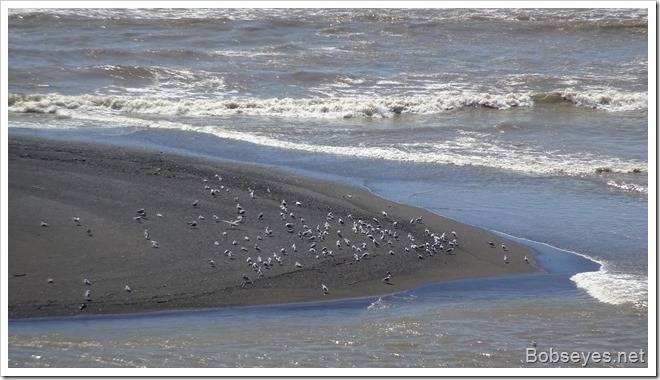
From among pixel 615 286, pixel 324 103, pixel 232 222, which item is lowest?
pixel 615 286

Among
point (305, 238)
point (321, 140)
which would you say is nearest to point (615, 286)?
point (305, 238)

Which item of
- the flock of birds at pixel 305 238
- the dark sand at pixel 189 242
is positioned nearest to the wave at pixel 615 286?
the dark sand at pixel 189 242

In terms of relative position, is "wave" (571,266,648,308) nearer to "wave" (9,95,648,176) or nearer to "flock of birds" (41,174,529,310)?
"flock of birds" (41,174,529,310)

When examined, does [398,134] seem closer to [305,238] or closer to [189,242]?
[305,238]

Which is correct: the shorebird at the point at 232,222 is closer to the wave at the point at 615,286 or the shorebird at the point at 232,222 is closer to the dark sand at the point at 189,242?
the dark sand at the point at 189,242

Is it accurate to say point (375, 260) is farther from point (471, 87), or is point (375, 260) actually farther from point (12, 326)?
point (471, 87)

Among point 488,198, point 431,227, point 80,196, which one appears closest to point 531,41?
point 488,198
